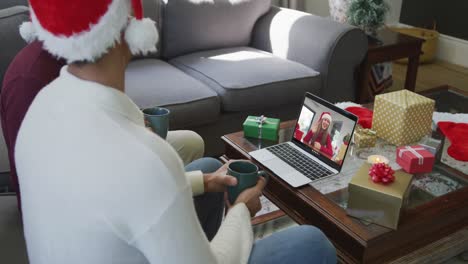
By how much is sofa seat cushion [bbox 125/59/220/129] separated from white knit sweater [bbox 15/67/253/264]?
Answer: 4.26 ft

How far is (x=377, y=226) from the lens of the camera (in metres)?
1.25

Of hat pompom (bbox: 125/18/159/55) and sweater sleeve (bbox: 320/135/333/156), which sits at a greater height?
hat pompom (bbox: 125/18/159/55)

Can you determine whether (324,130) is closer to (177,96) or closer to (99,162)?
(177,96)

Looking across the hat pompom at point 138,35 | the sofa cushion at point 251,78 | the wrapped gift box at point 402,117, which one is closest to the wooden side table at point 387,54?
the sofa cushion at point 251,78

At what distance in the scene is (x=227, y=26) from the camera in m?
2.82

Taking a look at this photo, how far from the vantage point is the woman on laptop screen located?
152 centimetres

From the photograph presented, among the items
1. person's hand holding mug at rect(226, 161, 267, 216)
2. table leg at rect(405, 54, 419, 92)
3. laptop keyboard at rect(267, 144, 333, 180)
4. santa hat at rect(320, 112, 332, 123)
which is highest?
santa hat at rect(320, 112, 332, 123)

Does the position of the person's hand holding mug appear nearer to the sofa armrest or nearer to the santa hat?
the santa hat

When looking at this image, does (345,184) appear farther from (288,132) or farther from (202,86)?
(202,86)

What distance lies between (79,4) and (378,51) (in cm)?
227

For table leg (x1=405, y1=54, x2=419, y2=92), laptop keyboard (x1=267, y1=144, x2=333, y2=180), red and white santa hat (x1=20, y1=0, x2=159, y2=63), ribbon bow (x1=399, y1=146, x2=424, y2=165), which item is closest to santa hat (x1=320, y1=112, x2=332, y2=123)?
laptop keyboard (x1=267, y1=144, x2=333, y2=180)

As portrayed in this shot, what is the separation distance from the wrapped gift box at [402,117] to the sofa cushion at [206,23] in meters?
1.33

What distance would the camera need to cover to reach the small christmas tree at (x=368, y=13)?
282cm

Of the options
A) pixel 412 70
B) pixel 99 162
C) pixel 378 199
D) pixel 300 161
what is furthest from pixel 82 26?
pixel 412 70
